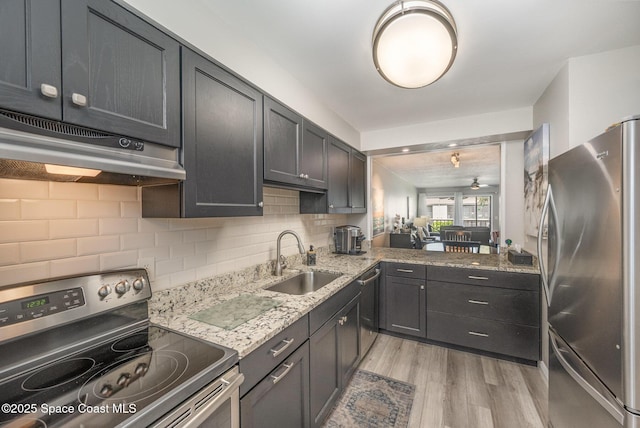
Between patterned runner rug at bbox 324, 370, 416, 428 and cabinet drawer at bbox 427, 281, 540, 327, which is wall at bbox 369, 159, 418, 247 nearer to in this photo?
cabinet drawer at bbox 427, 281, 540, 327

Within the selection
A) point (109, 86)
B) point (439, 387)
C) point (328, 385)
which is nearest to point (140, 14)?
point (109, 86)

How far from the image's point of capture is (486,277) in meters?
2.36

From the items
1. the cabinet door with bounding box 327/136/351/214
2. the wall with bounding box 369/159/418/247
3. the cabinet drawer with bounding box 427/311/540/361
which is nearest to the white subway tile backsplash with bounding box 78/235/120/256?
the cabinet door with bounding box 327/136/351/214

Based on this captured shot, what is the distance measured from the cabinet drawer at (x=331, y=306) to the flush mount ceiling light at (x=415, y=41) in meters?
1.39

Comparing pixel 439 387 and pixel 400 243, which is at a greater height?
pixel 400 243

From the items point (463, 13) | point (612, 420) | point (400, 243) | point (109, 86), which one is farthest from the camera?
point (400, 243)

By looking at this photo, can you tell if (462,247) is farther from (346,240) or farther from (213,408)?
(213,408)

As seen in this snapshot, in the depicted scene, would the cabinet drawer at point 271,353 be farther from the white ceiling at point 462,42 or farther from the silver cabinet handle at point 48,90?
the white ceiling at point 462,42

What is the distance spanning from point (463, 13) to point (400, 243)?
3.49 m

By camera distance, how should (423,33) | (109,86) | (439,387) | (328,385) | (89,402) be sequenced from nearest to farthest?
(89,402), (109,86), (423,33), (328,385), (439,387)

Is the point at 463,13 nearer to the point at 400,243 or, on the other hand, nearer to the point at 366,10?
the point at 366,10

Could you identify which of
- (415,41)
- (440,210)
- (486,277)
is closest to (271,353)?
(415,41)

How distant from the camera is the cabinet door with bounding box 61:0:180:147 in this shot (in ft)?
2.50

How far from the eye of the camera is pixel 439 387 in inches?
78.7
